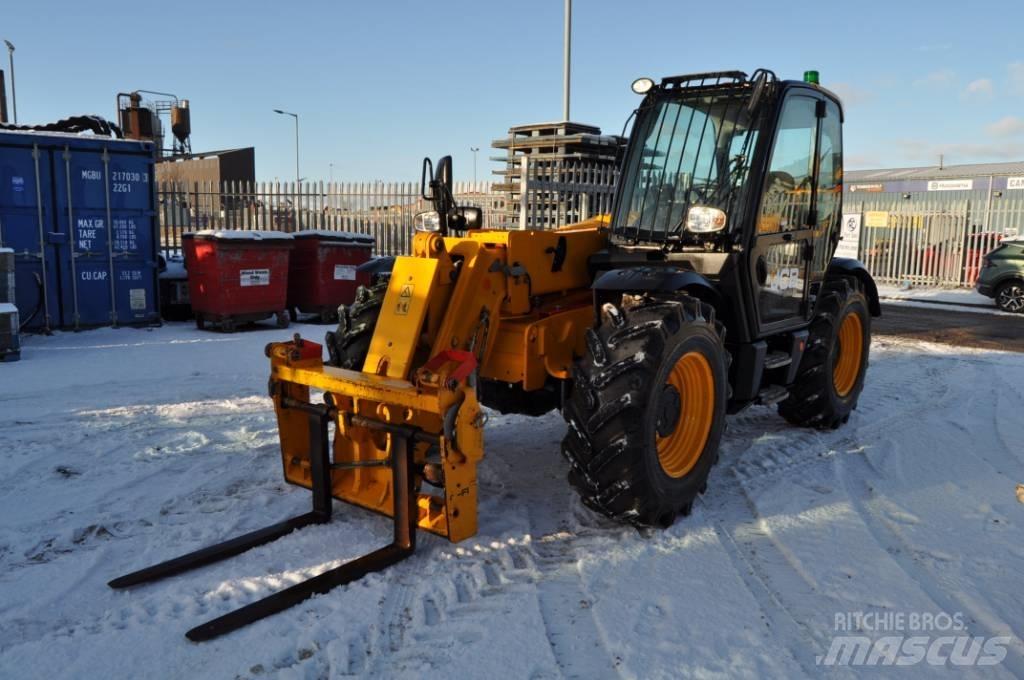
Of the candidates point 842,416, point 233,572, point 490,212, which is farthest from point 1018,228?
point 233,572

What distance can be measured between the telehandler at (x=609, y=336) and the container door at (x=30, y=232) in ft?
25.0

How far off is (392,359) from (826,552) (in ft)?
8.05

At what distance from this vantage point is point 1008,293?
52.9ft

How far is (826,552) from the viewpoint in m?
4.02

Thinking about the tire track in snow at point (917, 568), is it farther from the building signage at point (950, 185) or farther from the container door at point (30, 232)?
the building signage at point (950, 185)

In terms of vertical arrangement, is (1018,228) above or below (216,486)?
above

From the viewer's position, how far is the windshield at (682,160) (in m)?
5.17

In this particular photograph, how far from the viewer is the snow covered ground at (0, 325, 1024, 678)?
120 inches

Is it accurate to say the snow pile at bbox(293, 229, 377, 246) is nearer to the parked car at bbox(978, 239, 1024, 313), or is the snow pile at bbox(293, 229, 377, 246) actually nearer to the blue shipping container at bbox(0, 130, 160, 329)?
the blue shipping container at bbox(0, 130, 160, 329)

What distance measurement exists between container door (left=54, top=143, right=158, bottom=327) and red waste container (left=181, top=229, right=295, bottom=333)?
665 millimetres

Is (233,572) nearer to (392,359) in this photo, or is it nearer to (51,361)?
(392,359)

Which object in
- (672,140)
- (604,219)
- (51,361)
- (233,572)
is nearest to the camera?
(233,572)

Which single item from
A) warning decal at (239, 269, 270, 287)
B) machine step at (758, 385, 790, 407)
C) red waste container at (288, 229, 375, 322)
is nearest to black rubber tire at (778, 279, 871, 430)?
machine step at (758, 385, 790, 407)

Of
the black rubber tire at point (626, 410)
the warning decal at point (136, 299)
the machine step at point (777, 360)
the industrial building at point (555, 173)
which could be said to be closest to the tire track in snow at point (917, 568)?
the machine step at point (777, 360)
